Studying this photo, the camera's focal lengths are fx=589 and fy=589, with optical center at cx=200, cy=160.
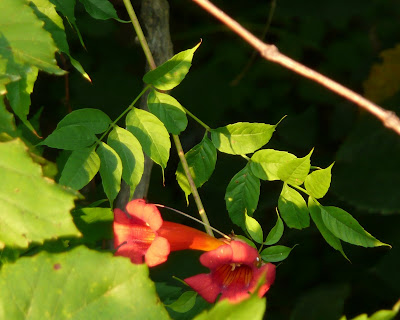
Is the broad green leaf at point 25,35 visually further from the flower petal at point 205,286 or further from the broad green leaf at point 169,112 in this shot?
the flower petal at point 205,286

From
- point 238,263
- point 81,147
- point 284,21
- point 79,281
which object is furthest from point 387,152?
point 79,281

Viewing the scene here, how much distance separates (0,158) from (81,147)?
31 cm

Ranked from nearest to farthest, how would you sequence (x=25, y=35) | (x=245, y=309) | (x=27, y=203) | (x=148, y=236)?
(x=245, y=309)
(x=27, y=203)
(x=25, y=35)
(x=148, y=236)

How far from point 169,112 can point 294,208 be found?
434 millimetres

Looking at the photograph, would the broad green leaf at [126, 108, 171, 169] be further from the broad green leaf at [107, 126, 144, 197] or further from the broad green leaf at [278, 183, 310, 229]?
the broad green leaf at [278, 183, 310, 229]

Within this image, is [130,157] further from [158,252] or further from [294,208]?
[294,208]

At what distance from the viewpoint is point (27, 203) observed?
127 centimetres

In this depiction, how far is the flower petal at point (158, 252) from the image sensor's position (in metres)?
1.50

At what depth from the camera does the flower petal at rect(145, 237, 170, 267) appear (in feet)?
4.92

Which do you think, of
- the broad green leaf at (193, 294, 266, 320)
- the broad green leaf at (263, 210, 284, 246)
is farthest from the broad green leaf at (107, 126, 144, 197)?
the broad green leaf at (193, 294, 266, 320)

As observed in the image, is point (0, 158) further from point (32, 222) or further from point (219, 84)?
point (219, 84)

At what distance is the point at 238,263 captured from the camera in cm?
156

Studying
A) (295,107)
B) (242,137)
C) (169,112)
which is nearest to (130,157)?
(169,112)

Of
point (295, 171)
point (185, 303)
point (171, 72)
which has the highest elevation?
point (171, 72)
